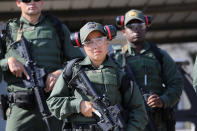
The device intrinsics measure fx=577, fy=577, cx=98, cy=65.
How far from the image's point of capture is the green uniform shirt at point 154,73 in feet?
22.3

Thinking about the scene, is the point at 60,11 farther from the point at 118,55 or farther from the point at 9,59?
the point at 9,59

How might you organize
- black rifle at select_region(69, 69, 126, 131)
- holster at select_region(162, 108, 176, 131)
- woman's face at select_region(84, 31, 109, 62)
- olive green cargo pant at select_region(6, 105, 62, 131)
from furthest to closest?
holster at select_region(162, 108, 176, 131), olive green cargo pant at select_region(6, 105, 62, 131), woman's face at select_region(84, 31, 109, 62), black rifle at select_region(69, 69, 126, 131)

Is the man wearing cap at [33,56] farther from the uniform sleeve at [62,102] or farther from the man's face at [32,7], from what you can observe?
the uniform sleeve at [62,102]

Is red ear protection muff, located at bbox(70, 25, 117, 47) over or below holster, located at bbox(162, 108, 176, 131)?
over

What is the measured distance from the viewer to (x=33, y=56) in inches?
249

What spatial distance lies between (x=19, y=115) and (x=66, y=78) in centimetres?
116

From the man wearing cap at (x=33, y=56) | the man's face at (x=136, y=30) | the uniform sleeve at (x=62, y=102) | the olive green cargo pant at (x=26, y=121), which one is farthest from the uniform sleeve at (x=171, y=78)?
the uniform sleeve at (x=62, y=102)

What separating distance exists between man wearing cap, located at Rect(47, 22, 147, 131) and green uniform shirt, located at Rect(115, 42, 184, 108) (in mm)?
1603

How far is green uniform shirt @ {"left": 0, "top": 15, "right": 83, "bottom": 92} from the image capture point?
6.30 m

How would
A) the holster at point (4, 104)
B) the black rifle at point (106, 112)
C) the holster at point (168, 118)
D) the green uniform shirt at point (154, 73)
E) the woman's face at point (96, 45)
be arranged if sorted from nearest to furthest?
1. the black rifle at point (106, 112)
2. the woman's face at point (96, 45)
3. the holster at point (4, 104)
4. the green uniform shirt at point (154, 73)
5. the holster at point (168, 118)

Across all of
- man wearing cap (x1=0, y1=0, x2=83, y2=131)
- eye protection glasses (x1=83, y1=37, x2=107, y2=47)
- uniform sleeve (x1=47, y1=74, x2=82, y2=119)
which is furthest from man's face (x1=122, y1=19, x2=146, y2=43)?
uniform sleeve (x1=47, y1=74, x2=82, y2=119)

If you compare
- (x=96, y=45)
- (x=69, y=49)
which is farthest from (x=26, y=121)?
(x=96, y=45)

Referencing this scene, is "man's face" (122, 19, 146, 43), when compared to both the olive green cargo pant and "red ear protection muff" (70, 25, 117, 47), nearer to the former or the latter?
the olive green cargo pant

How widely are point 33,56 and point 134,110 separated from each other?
5.48ft
